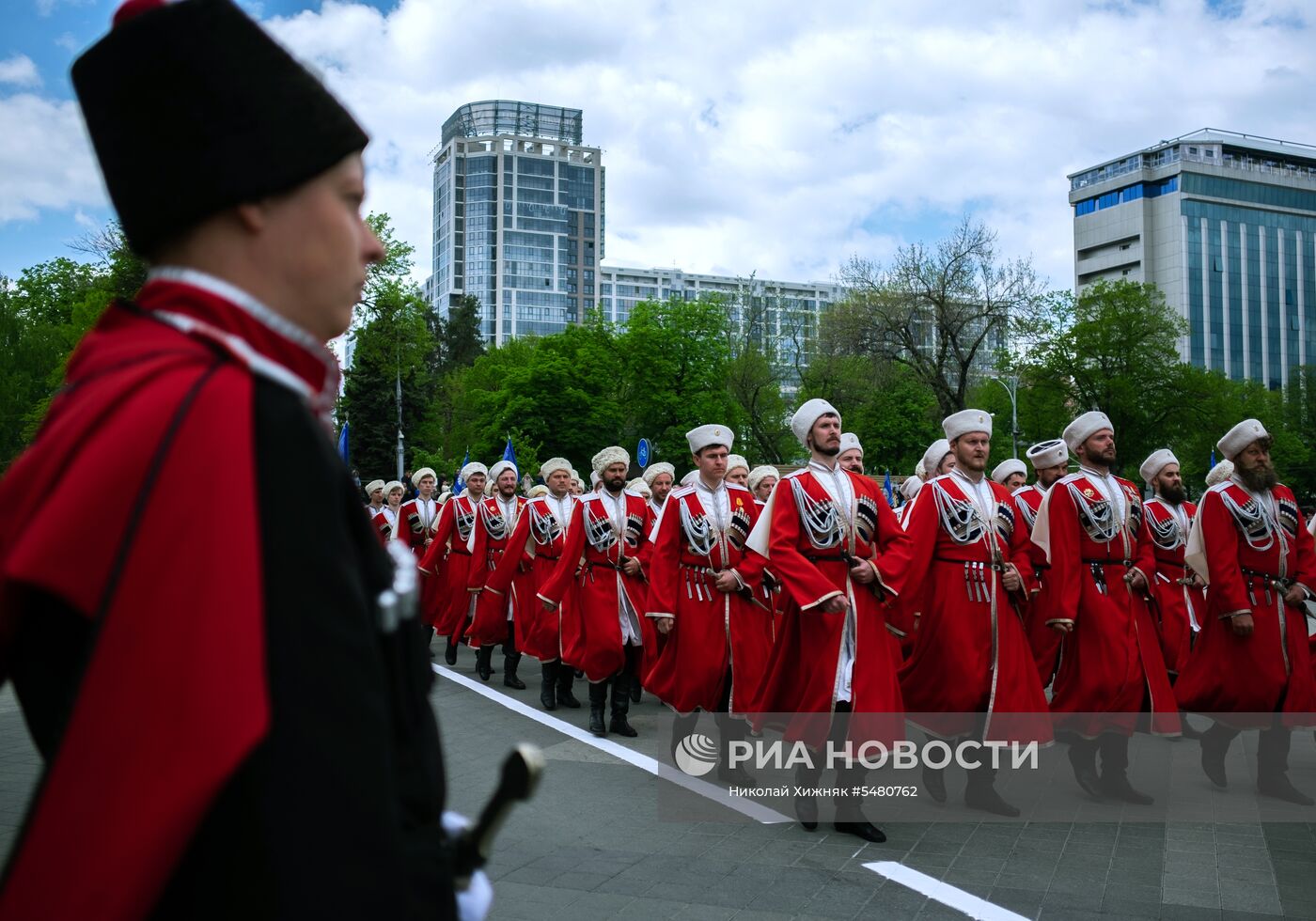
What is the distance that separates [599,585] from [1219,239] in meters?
129

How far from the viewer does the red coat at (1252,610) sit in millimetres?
7324

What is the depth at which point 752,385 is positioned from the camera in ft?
181

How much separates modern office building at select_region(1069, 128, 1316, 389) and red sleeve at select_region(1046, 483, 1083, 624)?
119 metres

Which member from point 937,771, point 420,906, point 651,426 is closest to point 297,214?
point 420,906

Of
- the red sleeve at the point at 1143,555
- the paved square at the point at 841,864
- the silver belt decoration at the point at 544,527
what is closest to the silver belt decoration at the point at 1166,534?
the red sleeve at the point at 1143,555

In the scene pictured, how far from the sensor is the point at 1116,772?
7.27 meters

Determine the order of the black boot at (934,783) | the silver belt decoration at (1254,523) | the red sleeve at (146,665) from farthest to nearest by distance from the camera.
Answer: the silver belt decoration at (1254,523)
the black boot at (934,783)
the red sleeve at (146,665)

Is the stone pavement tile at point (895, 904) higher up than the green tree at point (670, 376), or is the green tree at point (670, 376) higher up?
the green tree at point (670, 376)

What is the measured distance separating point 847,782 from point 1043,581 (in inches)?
141

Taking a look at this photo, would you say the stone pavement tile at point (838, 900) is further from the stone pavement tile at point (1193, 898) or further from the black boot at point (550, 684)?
the black boot at point (550, 684)

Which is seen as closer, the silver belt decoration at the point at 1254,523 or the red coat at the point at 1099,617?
the red coat at the point at 1099,617

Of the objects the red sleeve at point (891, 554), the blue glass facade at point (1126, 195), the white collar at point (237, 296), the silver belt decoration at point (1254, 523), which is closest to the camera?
the white collar at point (237, 296)

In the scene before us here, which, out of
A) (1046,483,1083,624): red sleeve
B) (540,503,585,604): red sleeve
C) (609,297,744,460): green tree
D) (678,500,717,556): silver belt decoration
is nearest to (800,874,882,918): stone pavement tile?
(1046,483,1083,624): red sleeve

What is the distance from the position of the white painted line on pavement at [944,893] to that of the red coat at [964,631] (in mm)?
1668
